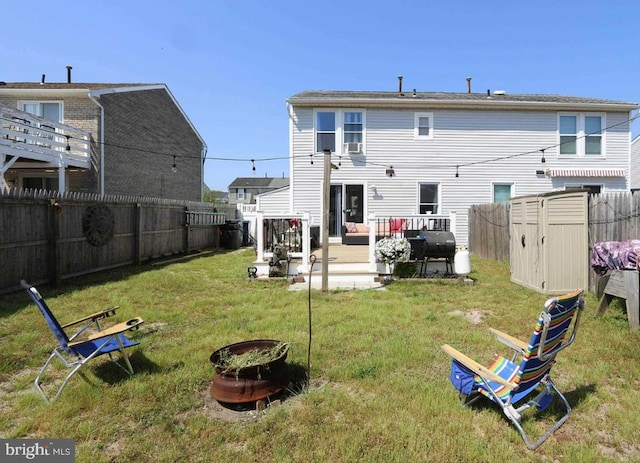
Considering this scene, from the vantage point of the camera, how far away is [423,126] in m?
14.4

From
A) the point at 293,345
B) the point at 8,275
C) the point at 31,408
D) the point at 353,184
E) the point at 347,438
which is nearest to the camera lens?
the point at 347,438

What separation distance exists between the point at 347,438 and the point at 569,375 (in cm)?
247

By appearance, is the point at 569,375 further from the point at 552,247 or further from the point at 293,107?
the point at 293,107

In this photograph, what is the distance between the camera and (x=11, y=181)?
15.1 metres

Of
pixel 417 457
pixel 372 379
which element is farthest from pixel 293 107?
pixel 417 457

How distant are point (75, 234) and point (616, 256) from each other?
1079 cm

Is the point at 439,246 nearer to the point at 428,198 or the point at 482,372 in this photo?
the point at 482,372

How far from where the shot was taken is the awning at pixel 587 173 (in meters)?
14.2

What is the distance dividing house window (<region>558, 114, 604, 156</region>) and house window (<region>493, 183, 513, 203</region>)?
8.22 feet

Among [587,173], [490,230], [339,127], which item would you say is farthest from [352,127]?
[587,173]

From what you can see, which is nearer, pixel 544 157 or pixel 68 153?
pixel 68 153

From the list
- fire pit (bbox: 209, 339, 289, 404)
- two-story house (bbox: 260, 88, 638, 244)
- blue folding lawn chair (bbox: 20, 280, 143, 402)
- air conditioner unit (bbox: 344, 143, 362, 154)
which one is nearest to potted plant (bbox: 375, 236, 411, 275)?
fire pit (bbox: 209, 339, 289, 404)

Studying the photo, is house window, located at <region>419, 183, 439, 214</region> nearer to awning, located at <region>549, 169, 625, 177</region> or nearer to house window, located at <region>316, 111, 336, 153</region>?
house window, located at <region>316, 111, 336, 153</region>

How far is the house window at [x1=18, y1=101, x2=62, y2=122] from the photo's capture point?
1448 centimetres
